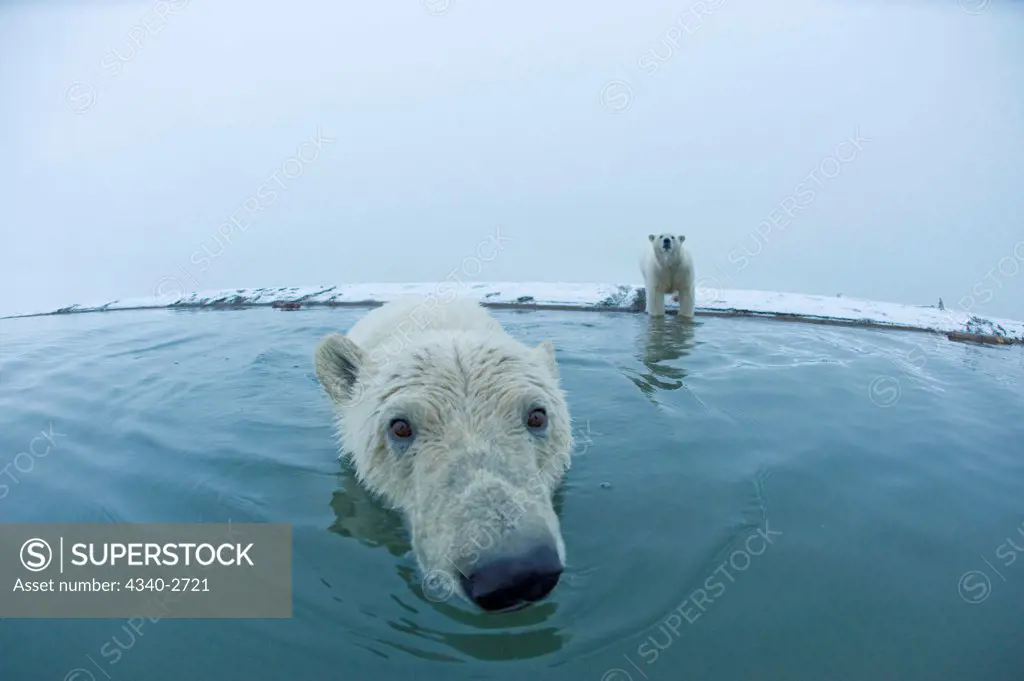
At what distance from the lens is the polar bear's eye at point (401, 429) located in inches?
118

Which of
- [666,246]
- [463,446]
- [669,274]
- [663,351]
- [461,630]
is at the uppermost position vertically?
[463,446]

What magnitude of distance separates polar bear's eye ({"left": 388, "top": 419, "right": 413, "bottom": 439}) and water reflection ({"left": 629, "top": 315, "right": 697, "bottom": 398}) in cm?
316

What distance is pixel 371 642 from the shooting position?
2137mm

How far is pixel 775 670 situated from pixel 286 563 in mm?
2293

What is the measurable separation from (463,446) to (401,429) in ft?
1.60

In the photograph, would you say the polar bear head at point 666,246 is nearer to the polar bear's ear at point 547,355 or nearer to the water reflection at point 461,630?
the polar bear's ear at point 547,355

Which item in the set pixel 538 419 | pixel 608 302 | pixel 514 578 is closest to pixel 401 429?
pixel 538 419

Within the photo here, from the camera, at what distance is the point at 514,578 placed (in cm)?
193

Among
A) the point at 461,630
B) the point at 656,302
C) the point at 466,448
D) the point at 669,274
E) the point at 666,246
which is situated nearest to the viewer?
the point at 461,630

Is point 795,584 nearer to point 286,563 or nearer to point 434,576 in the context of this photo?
point 434,576

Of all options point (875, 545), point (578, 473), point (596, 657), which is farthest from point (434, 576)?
point (875, 545)

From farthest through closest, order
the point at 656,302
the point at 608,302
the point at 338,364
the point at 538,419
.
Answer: the point at 608,302
the point at 656,302
the point at 338,364
the point at 538,419

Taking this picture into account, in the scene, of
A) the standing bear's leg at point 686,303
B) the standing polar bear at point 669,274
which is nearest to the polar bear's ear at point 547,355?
the standing polar bear at point 669,274

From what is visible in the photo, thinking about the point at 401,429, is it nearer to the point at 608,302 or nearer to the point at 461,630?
the point at 461,630
